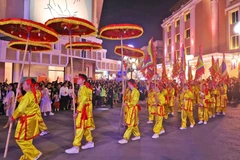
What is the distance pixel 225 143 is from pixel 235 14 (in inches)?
1010

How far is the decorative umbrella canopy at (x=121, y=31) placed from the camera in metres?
6.88

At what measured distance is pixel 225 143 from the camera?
6277 mm

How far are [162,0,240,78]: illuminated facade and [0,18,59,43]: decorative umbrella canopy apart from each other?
22386 mm

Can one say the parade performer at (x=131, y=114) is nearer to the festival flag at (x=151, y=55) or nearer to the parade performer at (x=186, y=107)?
the parade performer at (x=186, y=107)

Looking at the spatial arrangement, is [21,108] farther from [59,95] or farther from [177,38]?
[177,38]

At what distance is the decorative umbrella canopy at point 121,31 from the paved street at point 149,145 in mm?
3516

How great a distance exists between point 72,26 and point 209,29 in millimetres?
27138

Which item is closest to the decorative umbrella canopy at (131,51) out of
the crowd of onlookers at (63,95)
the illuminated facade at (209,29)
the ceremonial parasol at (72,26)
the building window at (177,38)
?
the ceremonial parasol at (72,26)

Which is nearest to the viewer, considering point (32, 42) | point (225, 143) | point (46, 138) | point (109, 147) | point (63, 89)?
point (109, 147)

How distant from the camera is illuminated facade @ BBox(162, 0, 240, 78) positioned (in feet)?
86.5

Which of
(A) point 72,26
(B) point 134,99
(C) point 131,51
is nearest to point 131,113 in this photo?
(B) point 134,99

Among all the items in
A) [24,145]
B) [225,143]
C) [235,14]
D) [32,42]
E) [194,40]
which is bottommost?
[225,143]

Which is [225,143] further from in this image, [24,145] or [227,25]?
[227,25]

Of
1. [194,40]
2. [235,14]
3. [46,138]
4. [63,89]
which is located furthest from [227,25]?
[46,138]
